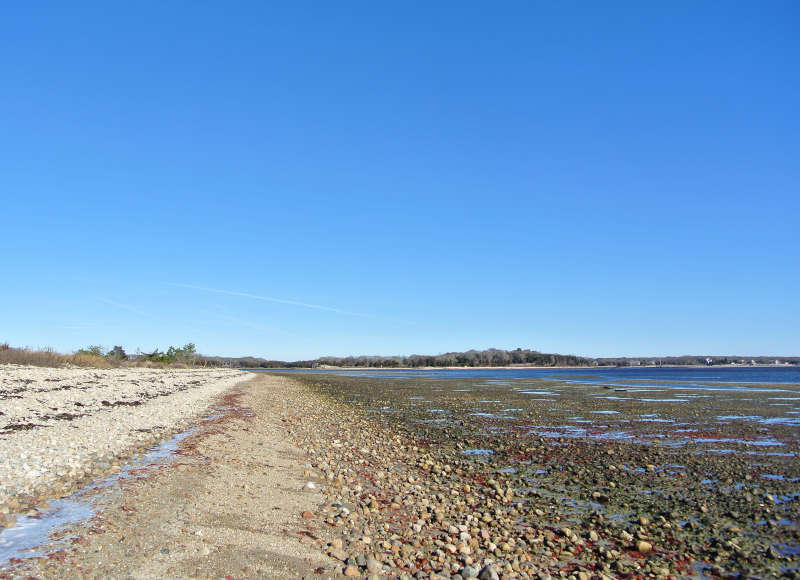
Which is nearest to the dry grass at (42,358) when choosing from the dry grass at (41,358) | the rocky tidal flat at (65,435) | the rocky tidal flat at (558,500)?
the dry grass at (41,358)

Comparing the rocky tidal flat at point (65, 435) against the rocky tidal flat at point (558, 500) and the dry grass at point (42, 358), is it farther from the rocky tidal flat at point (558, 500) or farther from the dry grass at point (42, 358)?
the dry grass at point (42, 358)

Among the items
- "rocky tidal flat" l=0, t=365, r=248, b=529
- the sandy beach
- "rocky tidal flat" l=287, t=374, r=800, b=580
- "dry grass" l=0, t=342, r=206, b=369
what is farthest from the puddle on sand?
"dry grass" l=0, t=342, r=206, b=369

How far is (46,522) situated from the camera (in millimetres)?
7539

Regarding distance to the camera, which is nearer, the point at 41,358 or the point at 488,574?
the point at 488,574

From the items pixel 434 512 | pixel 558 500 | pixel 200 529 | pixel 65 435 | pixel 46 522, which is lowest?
pixel 558 500

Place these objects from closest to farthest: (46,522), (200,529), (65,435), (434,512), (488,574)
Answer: (488,574), (46,522), (200,529), (434,512), (65,435)

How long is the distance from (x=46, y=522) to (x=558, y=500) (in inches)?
392

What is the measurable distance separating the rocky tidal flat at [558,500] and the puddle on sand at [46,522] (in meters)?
3.85

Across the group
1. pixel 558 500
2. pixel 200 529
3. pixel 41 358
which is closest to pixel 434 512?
pixel 558 500

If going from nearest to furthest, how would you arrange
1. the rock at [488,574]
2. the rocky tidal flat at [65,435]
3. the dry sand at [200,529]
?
the dry sand at [200,529]
the rock at [488,574]
the rocky tidal flat at [65,435]

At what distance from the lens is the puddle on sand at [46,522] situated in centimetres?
645

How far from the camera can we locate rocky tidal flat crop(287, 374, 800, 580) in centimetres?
806

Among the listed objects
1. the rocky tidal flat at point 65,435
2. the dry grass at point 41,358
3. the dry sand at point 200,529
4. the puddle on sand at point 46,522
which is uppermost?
the dry grass at point 41,358

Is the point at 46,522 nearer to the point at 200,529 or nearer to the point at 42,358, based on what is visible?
the point at 200,529
